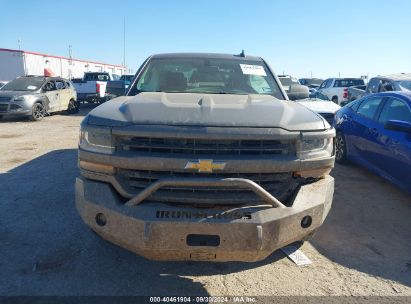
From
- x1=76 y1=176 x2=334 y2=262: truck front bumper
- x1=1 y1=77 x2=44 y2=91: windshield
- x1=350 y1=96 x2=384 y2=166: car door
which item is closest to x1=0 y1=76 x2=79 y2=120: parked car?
x1=1 y1=77 x2=44 y2=91: windshield

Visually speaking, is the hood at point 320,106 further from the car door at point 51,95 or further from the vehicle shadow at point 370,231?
the car door at point 51,95

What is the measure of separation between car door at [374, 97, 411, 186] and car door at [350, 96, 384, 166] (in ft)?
0.54

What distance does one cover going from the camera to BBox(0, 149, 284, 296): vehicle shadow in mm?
2955

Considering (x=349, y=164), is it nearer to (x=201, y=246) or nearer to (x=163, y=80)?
(x=163, y=80)

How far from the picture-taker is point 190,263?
3.38m

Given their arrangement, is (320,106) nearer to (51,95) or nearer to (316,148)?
(316,148)

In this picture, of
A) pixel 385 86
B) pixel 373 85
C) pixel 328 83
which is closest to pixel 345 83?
pixel 328 83

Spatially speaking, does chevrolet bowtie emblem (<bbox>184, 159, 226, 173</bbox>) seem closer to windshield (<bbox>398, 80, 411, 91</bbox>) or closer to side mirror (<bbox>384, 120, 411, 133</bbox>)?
side mirror (<bbox>384, 120, 411, 133</bbox>)

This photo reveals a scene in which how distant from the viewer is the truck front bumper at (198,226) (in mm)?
2406

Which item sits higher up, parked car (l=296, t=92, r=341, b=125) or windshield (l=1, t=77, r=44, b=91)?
parked car (l=296, t=92, r=341, b=125)

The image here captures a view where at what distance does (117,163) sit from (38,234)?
1895 mm

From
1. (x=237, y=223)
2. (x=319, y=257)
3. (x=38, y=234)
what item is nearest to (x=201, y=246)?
(x=237, y=223)

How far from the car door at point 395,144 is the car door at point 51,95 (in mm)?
12596

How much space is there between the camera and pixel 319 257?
3555mm
